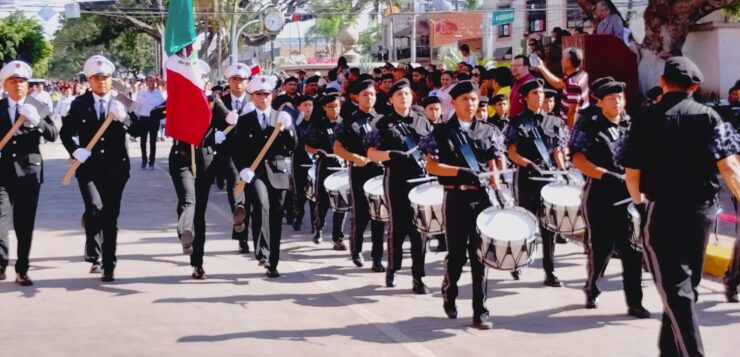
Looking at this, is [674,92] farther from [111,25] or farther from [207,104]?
[111,25]

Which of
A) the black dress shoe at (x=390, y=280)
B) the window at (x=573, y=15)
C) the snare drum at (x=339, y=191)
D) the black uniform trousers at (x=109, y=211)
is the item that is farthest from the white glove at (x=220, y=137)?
the window at (x=573, y=15)

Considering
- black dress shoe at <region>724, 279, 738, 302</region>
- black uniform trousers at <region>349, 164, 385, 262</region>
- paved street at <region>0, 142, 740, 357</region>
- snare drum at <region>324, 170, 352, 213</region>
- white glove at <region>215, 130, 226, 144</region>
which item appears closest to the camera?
paved street at <region>0, 142, 740, 357</region>

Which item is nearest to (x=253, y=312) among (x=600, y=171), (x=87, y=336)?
(x=87, y=336)

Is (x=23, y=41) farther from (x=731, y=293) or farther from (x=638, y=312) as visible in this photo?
(x=638, y=312)

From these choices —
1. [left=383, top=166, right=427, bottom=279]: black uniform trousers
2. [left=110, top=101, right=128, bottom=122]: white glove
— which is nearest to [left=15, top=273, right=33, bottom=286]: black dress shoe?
[left=110, top=101, right=128, bottom=122]: white glove

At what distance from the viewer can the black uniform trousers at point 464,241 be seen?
812cm

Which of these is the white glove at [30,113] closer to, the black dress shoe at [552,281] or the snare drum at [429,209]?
the snare drum at [429,209]

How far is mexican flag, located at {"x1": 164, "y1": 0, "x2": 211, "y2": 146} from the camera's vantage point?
10797mm

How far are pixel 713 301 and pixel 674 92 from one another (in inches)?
138

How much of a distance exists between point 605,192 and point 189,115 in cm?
426

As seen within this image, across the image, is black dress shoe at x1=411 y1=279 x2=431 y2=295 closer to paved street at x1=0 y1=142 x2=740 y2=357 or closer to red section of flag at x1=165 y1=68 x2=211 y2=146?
paved street at x1=0 y1=142 x2=740 y2=357

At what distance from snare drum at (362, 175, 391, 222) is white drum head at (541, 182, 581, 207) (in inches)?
64.4

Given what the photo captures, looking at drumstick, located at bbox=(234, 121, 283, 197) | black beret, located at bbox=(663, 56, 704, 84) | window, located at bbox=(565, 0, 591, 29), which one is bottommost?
drumstick, located at bbox=(234, 121, 283, 197)

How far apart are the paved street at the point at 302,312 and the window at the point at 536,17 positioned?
4257cm
